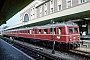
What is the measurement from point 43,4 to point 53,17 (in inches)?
906

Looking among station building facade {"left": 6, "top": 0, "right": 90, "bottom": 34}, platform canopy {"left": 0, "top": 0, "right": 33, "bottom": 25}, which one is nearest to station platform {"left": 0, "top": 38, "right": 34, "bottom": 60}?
platform canopy {"left": 0, "top": 0, "right": 33, "bottom": 25}

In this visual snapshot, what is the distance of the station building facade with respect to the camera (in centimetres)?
2258

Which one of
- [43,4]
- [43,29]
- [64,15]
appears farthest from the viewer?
[43,4]

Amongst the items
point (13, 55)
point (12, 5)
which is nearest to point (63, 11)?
point (12, 5)

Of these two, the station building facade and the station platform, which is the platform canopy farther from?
the station building facade

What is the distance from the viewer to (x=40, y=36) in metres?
24.7

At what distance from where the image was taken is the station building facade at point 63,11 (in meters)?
22.6

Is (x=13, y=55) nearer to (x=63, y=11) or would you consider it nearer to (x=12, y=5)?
(x=12, y=5)

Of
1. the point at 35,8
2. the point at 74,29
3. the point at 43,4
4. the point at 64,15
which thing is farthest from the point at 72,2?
the point at 35,8

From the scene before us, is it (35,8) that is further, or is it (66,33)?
(35,8)

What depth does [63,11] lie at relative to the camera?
26156mm

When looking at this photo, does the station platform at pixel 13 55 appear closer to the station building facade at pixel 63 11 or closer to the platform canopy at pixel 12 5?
the platform canopy at pixel 12 5

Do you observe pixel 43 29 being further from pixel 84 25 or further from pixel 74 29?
pixel 84 25

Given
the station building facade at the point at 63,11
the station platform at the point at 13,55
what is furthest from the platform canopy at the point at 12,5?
the station building facade at the point at 63,11
